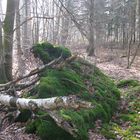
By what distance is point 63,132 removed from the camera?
663cm

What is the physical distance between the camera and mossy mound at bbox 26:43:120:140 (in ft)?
21.8

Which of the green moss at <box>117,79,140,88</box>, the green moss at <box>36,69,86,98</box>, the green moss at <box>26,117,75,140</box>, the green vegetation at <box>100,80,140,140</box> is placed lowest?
the green vegetation at <box>100,80,140,140</box>

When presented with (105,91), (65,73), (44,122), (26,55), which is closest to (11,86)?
(44,122)

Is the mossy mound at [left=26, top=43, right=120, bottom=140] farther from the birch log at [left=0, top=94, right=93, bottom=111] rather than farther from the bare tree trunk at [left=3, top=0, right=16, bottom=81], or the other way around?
the bare tree trunk at [left=3, top=0, right=16, bottom=81]

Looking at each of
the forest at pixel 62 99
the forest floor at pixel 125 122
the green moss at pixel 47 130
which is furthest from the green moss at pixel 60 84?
the forest floor at pixel 125 122

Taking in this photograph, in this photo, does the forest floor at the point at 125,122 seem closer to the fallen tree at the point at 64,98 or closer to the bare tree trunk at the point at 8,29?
the fallen tree at the point at 64,98

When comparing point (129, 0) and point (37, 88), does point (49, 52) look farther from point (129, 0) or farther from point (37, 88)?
point (129, 0)

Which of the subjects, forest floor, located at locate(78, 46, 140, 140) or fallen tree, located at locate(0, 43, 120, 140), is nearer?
fallen tree, located at locate(0, 43, 120, 140)

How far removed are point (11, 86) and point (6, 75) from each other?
334cm

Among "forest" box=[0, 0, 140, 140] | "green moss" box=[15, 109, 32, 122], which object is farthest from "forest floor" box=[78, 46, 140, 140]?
"green moss" box=[15, 109, 32, 122]

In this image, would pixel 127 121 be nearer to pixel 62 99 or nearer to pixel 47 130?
pixel 47 130

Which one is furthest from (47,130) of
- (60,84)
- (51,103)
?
(60,84)

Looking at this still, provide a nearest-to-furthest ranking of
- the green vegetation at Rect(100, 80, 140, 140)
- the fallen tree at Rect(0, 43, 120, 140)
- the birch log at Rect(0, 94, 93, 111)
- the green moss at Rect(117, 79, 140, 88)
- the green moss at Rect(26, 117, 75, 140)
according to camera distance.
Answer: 1. the birch log at Rect(0, 94, 93, 111)
2. the fallen tree at Rect(0, 43, 120, 140)
3. the green moss at Rect(26, 117, 75, 140)
4. the green vegetation at Rect(100, 80, 140, 140)
5. the green moss at Rect(117, 79, 140, 88)

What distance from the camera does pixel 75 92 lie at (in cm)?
878
